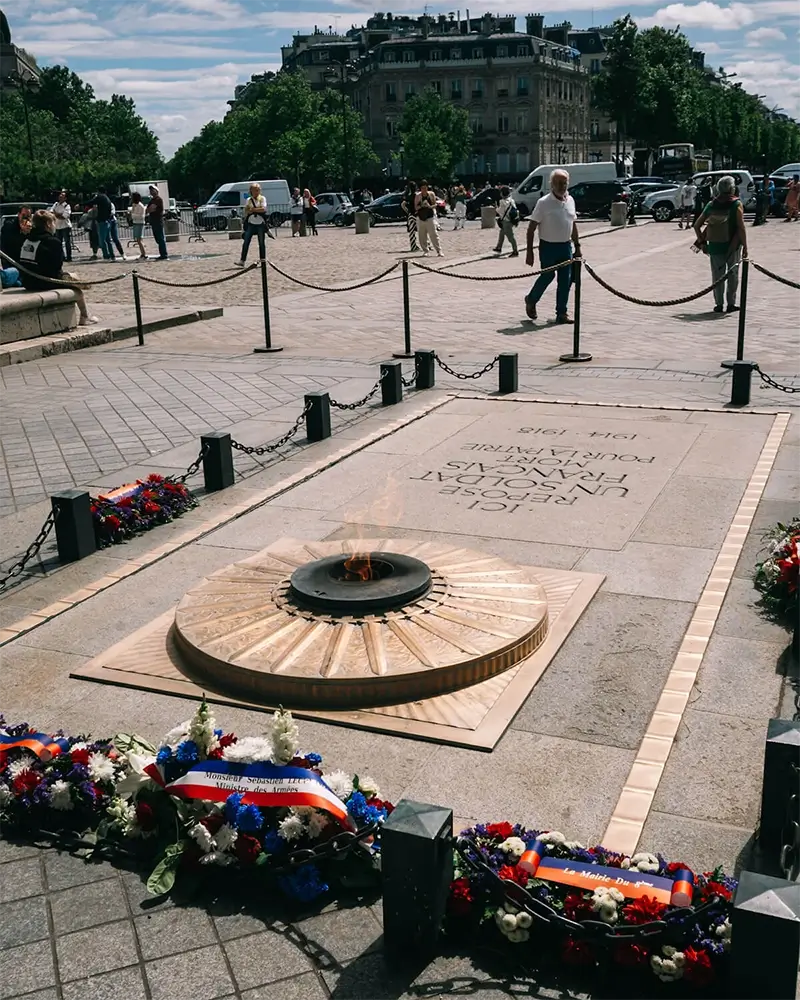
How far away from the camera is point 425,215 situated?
26812 mm

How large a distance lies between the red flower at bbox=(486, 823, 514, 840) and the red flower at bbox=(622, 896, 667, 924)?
45 centimetres

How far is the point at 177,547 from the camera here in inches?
264

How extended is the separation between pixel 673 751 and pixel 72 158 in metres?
89.7

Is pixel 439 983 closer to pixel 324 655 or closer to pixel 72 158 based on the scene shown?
pixel 324 655

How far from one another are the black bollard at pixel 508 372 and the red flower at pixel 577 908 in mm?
7923

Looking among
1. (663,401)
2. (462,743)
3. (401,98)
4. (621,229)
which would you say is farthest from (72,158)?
(462,743)

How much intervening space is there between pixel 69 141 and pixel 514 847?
95721 mm

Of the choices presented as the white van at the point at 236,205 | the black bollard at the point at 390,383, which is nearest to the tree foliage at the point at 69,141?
the white van at the point at 236,205

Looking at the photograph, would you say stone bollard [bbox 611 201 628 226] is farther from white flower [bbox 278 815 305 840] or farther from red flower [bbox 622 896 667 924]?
red flower [bbox 622 896 667 924]

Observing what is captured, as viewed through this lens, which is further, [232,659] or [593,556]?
[593,556]

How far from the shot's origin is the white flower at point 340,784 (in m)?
3.54

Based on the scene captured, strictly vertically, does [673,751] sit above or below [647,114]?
below

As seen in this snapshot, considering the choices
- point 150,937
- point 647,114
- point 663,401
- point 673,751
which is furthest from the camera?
point 647,114

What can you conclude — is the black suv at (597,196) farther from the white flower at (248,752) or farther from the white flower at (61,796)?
the white flower at (61,796)
